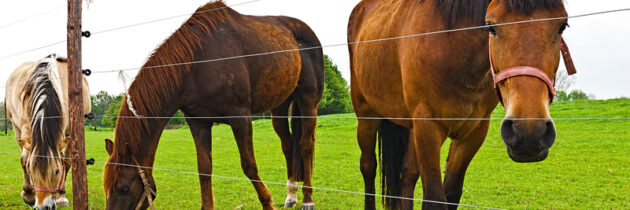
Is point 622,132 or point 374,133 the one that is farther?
point 622,132

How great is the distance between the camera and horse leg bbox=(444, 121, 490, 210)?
9.30 ft

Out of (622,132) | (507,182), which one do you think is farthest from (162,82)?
(622,132)

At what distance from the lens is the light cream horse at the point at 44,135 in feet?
13.5

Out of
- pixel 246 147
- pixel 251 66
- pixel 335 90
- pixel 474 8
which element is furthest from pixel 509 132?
pixel 335 90

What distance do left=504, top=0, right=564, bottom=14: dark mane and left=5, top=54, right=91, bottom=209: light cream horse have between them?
3.99 metres

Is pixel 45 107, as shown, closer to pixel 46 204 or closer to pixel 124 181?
pixel 46 204

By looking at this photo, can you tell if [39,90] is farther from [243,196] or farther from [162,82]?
[243,196]

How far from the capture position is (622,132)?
1077 centimetres

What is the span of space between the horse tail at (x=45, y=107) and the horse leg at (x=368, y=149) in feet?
9.17

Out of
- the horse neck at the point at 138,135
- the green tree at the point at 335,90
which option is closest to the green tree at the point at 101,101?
the horse neck at the point at 138,135

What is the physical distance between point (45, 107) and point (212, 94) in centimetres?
173

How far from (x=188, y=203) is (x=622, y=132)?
1017 cm

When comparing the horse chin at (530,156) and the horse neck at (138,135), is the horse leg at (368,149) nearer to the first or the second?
the horse neck at (138,135)

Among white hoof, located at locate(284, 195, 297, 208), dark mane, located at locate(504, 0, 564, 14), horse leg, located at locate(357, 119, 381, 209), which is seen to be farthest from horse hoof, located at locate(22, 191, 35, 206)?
dark mane, located at locate(504, 0, 564, 14)
